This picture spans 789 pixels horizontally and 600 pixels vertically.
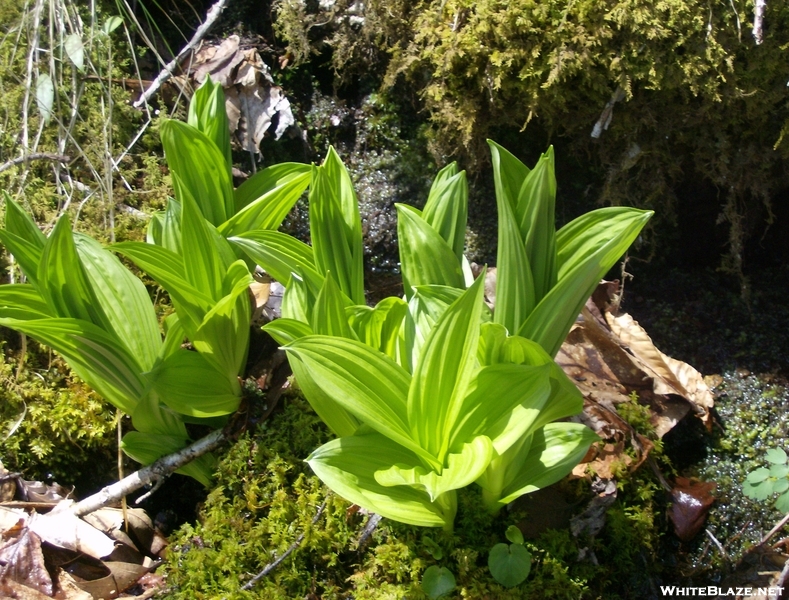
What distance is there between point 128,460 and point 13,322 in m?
0.76

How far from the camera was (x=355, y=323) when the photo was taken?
171 cm

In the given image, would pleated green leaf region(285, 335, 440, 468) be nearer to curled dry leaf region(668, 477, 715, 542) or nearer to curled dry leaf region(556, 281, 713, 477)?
curled dry leaf region(556, 281, 713, 477)

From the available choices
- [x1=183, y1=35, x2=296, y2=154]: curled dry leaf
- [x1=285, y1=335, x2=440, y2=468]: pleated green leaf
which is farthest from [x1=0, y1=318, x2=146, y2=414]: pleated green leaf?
[x1=183, y1=35, x2=296, y2=154]: curled dry leaf

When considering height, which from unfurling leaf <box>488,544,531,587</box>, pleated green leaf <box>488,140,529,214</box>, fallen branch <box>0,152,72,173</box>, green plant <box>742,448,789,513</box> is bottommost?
unfurling leaf <box>488,544,531,587</box>

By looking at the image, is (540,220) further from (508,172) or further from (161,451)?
(161,451)

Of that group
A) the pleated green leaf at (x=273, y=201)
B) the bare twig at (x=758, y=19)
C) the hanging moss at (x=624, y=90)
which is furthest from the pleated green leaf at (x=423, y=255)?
the bare twig at (x=758, y=19)

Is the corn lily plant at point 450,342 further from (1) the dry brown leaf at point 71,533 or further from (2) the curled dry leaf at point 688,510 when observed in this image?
(1) the dry brown leaf at point 71,533

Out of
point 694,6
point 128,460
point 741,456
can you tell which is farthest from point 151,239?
point 741,456

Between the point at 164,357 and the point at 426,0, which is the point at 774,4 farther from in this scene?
the point at 164,357

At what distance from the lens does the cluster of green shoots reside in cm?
147

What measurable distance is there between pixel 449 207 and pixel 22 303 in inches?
47.7

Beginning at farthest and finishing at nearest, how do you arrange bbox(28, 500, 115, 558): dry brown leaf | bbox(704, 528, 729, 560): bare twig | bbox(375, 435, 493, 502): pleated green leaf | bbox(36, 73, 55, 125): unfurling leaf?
bbox(36, 73, 55, 125): unfurling leaf, bbox(704, 528, 729, 560): bare twig, bbox(28, 500, 115, 558): dry brown leaf, bbox(375, 435, 493, 502): pleated green leaf

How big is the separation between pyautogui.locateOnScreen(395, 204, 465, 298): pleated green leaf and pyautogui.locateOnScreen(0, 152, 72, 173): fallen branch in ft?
5.67

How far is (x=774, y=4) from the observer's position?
2166 millimetres
